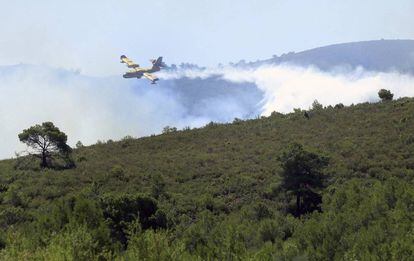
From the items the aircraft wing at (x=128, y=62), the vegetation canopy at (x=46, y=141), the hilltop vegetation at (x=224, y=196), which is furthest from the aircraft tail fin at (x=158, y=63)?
the vegetation canopy at (x=46, y=141)

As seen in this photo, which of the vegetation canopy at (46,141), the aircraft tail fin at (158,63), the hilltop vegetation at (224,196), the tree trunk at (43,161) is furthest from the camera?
the aircraft tail fin at (158,63)

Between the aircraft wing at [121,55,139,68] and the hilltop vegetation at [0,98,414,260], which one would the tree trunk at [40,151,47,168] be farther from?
the aircraft wing at [121,55,139,68]

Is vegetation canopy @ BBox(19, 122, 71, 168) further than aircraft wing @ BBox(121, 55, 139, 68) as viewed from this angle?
No

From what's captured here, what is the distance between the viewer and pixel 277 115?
8206 cm

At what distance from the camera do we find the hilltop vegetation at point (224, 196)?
70.2 ft

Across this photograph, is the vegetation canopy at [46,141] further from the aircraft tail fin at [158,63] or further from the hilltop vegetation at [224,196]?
the aircraft tail fin at [158,63]

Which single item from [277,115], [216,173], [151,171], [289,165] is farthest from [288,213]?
[277,115]

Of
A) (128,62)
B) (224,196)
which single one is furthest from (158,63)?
(224,196)

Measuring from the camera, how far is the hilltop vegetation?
21.4 meters

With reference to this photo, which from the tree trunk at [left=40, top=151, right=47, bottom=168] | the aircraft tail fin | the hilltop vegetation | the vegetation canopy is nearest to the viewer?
the hilltop vegetation

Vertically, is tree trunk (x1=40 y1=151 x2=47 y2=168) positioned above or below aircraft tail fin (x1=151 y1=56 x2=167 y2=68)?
below

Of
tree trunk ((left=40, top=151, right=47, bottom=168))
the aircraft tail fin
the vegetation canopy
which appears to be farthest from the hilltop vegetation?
the aircraft tail fin

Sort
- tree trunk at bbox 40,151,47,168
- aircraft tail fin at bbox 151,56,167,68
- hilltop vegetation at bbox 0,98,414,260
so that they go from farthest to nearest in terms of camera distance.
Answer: aircraft tail fin at bbox 151,56,167,68 < tree trunk at bbox 40,151,47,168 < hilltop vegetation at bbox 0,98,414,260

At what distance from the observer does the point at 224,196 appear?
157ft
